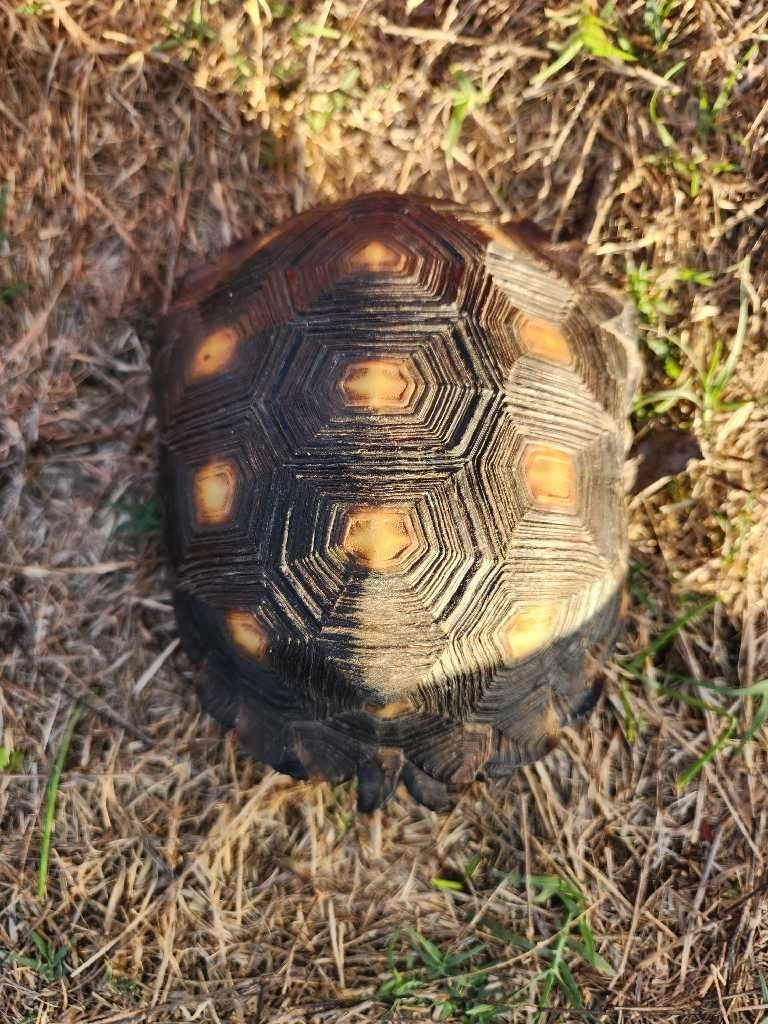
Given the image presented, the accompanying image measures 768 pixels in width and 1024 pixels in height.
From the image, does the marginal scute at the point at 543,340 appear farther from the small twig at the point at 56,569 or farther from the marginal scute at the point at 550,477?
the small twig at the point at 56,569

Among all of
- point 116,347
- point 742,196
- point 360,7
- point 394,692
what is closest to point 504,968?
point 394,692

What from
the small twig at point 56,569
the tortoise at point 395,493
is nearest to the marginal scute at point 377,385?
the tortoise at point 395,493

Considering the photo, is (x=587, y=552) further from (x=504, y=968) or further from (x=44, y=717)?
(x=44, y=717)

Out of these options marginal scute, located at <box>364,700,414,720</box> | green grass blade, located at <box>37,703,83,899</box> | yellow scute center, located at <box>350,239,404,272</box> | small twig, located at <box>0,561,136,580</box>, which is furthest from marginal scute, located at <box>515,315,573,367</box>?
green grass blade, located at <box>37,703,83,899</box>

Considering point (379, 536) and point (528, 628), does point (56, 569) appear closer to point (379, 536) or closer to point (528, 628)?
point (379, 536)

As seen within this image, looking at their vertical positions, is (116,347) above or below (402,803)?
above
